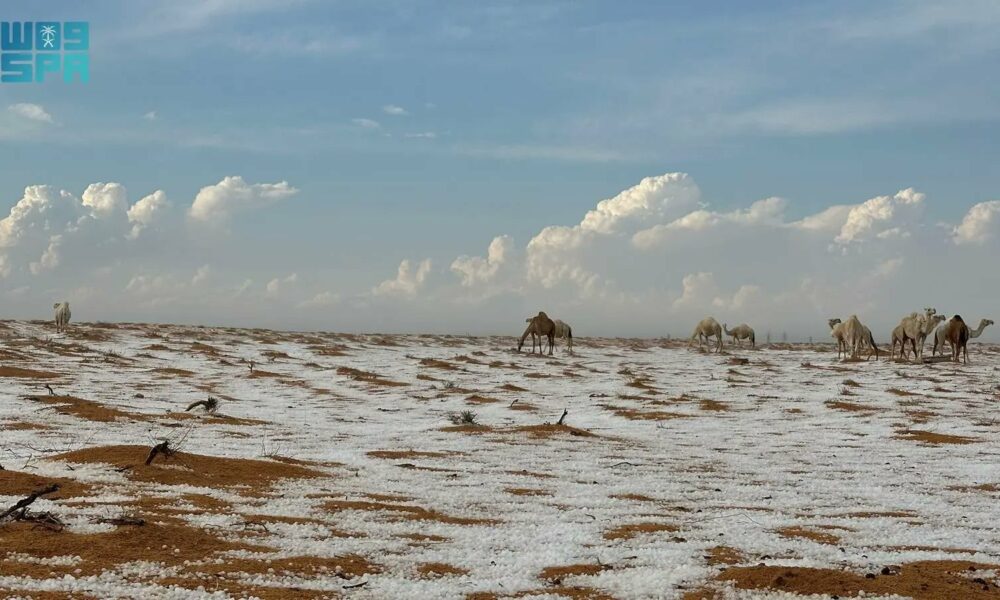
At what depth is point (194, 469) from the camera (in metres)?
8.74

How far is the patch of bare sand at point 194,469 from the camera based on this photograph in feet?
27.1

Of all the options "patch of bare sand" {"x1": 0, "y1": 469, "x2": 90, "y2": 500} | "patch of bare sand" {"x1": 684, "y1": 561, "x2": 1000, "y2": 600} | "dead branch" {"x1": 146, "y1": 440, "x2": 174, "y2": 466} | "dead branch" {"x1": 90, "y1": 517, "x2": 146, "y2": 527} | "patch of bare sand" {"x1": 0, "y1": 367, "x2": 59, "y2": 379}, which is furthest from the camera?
"patch of bare sand" {"x1": 0, "y1": 367, "x2": 59, "y2": 379}

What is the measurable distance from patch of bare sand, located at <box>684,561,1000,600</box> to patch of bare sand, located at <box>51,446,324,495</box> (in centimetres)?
468

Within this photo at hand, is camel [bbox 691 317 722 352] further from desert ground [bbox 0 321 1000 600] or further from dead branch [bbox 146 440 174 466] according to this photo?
dead branch [bbox 146 440 174 466]

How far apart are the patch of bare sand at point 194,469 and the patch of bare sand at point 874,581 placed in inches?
184

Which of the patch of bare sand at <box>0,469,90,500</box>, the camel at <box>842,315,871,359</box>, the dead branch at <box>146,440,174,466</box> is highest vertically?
the camel at <box>842,315,871,359</box>

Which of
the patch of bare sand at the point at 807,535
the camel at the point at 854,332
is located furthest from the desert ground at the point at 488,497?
the camel at the point at 854,332

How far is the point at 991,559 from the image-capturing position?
6203 mm

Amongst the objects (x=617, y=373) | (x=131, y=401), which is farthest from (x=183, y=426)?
(x=617, y=373)

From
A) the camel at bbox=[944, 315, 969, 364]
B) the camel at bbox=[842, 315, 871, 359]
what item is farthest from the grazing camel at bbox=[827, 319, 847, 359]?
the camel at bbox=[944, 315, 969, 364]

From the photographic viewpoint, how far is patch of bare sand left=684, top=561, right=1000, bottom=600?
5.15 metres

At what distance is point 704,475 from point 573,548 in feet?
15.5

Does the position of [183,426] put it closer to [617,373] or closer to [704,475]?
[704,475]

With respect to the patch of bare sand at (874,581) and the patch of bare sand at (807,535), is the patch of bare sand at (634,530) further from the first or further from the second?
the patch of bare sand at (874,581)
